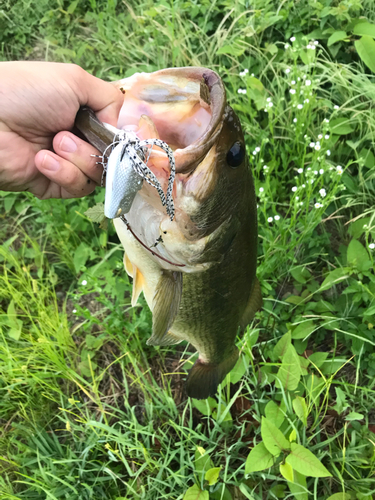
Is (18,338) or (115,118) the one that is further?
(18,338)

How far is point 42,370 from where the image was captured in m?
2.31

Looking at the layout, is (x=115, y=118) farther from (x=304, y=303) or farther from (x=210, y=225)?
(x=304, y=303)

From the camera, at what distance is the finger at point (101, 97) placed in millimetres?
1352

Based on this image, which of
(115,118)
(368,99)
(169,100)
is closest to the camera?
(169,100)

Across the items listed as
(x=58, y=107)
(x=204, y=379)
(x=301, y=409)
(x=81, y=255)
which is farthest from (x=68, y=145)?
(x=301, y=409)

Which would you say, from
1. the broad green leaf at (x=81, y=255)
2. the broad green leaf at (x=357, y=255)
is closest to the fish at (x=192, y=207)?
the broad green leaf at (x=357, y=255)

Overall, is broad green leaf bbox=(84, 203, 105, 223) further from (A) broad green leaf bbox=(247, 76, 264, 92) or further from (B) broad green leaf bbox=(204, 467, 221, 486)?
(A) broad green leaf bbox=(247, 76, 264, 92)

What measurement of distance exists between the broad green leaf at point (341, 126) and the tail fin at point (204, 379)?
177 centimetres

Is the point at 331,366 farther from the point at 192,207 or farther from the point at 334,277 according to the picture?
the point at 192,207

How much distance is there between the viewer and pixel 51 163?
1342 mm

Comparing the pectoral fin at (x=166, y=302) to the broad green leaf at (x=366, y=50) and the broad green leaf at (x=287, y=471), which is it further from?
the broad green leaf at (x=366, y=50)

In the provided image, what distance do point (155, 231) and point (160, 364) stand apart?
1.45 m

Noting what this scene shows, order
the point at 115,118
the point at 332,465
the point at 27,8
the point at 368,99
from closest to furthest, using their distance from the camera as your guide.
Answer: the point at 115,118, the point at 332,465, the point at 368,99, the point at 27,8

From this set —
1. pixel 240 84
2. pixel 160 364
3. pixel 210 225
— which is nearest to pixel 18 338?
pixel 160 364
